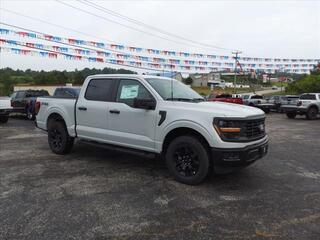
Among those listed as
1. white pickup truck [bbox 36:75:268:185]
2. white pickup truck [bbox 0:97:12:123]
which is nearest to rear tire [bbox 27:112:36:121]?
white pickup truck [bbox 0:97:12:123]

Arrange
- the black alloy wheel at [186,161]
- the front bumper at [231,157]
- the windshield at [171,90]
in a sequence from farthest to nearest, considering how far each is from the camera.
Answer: the windshield at [171,90]
the black alloy wheel at [186,161]
the front bumper at [231,157]

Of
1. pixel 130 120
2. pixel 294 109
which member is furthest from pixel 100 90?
pixel 294 109

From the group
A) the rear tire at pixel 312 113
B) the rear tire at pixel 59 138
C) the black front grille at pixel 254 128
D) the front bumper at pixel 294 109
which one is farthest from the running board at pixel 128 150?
the rear tire at pixel 312 113

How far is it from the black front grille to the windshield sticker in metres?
2.16

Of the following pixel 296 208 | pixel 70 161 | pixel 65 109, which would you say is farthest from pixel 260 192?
pixel 65 109

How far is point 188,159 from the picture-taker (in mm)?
5371

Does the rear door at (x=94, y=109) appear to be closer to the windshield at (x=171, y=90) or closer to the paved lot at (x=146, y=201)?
the paved lot at (x=146, y=201)

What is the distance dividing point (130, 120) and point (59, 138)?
2507 millimetres

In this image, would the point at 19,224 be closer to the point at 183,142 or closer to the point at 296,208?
the point at 183,142

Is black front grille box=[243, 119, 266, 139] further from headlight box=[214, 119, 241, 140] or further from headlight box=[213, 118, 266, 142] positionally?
headlight box=[214, 119, 241, 140]

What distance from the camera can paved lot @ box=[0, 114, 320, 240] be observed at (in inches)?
145

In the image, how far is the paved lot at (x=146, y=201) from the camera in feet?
12.0

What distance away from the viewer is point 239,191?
507 cm

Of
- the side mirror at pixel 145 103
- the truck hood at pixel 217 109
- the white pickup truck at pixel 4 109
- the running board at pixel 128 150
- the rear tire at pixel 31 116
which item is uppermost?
the side mirror at pixel 145 103
